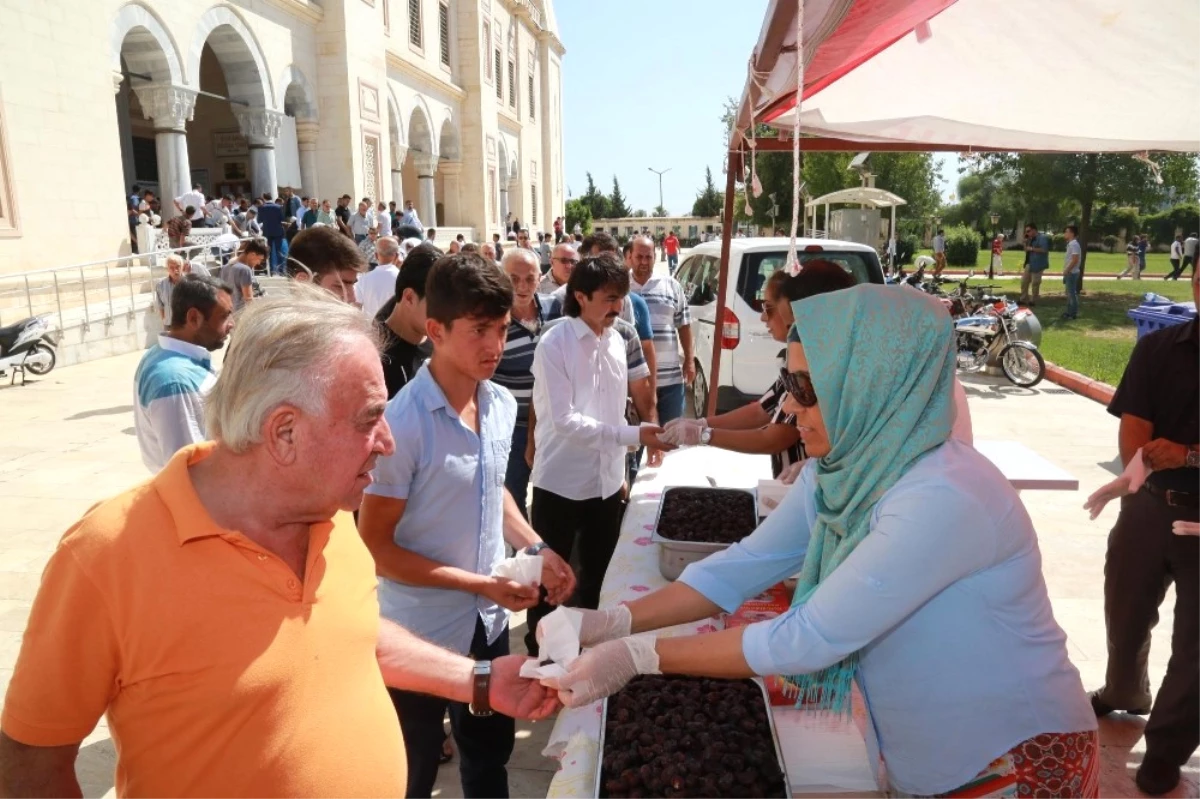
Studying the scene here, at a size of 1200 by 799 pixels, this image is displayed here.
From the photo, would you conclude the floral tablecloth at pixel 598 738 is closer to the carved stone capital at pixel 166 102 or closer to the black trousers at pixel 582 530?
the black trousers at pixel 582 530

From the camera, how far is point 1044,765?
1.54 metres

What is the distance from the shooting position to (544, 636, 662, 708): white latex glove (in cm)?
170

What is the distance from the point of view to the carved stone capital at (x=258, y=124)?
1867 cm

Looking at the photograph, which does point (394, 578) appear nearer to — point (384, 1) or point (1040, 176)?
point (1040, 176)

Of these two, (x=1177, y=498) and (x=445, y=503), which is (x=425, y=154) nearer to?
(x=445, y=503)

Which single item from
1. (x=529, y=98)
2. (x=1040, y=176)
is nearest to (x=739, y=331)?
(x=1040, y=176)

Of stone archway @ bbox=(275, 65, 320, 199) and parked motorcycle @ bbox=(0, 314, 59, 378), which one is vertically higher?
stone archway @ bbox=(275, 65, 320, 199)

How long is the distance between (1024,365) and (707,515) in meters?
9.48

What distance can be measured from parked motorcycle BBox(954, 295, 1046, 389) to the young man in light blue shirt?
380 inches

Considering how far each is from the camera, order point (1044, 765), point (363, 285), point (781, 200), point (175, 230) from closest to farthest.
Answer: point (1044, 765)
point (363, 285)
point (175, 230)
point (781, 200)

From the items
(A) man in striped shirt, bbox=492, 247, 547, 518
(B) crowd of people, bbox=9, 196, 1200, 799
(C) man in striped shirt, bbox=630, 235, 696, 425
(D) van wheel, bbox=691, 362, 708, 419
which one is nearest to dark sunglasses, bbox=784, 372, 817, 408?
(B) crowd of people, bbox=9, 196, 1200, 799

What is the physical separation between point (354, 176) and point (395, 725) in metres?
22.4

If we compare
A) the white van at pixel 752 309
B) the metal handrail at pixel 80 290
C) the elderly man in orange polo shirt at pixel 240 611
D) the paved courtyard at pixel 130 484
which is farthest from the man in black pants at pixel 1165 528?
the metal handrail at pixel 80 290

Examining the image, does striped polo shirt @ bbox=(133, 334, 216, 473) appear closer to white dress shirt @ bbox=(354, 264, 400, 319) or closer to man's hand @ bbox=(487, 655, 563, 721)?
man's hand @ bbox=(487, 655, 563, 721)
